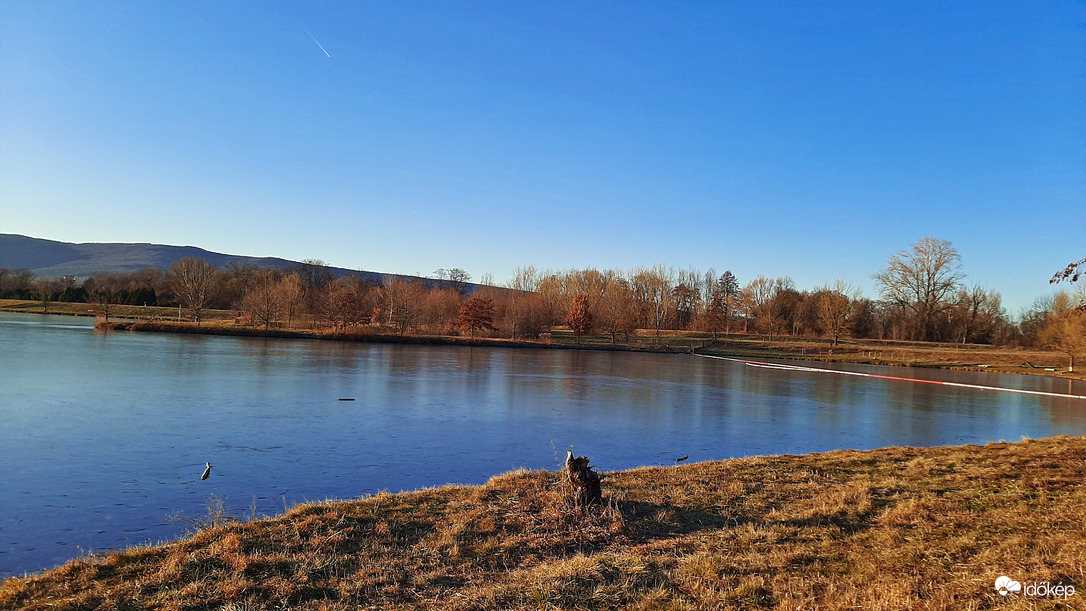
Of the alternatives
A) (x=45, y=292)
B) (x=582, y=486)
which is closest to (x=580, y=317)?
(x=582, y=486)

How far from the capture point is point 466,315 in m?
64.8

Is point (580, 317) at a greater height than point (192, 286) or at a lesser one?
lesser

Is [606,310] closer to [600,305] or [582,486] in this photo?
[600,305]

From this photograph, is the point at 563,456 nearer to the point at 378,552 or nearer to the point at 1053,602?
the point at 378,552

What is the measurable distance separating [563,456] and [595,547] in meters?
5.43

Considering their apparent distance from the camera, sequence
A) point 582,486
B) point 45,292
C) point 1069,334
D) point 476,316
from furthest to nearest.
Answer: point 45,292
point 476,316
point 1069,334
point 582,486

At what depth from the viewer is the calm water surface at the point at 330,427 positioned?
A: 8234 mm

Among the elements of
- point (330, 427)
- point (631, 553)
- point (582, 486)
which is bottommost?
point (330, 427)

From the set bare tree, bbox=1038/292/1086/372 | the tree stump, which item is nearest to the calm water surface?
the tree stump

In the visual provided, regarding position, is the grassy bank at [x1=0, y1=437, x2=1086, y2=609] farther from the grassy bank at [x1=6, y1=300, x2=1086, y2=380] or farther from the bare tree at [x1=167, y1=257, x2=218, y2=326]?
the bare tree at [x1=167, y1=257, x2=218, y2=326]

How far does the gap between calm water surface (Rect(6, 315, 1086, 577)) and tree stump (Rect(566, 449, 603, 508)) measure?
10.5 feet

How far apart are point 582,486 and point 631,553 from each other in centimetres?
133

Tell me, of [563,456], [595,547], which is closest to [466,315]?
[563,456]

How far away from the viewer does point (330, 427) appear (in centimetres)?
1366
